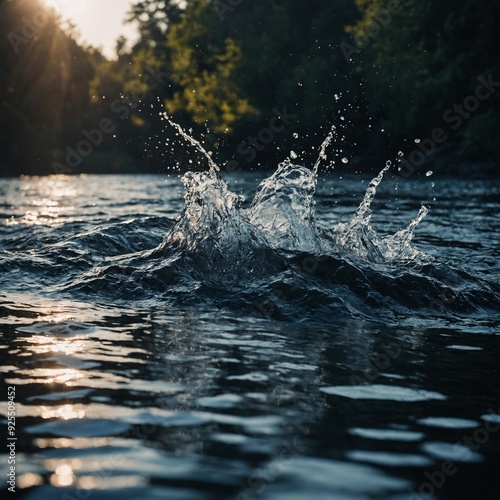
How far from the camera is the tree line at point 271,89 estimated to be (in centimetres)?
4394

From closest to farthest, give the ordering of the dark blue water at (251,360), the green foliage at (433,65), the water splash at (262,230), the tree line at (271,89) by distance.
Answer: the dark blue water at (251,360) < the water splash at (262,230) < the green foliage at (433,65) < the tree line at (271,89)

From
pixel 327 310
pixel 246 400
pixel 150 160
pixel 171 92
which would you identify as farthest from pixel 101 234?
pixel 171 92

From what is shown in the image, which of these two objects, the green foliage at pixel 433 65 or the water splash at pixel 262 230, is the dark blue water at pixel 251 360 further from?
the green foliage at pixel 433 65

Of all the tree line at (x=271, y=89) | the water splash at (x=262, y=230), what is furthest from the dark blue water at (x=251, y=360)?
the tree line at (x=271, y=89)

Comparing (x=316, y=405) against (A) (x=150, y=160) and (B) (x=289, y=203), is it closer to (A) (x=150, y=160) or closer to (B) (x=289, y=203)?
(B) (x=289, y=203)

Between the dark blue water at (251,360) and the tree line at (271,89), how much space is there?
93.4ft

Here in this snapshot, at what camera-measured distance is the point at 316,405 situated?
4605 millimetres

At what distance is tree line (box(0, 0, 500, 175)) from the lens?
1730 inches

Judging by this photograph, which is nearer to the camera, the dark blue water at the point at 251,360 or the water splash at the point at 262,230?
the dark blue water at the point at 251,360

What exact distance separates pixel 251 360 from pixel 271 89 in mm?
52695

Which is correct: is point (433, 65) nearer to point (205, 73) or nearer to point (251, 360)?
point (205, 73)

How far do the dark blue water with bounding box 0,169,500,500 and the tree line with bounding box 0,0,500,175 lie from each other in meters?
28.5

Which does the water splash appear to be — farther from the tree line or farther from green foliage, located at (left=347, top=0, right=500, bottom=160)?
green foliage, located at (left=347, top=0, right=500, bottom=160)

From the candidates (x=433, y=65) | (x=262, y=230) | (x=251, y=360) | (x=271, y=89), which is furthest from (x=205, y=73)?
(x=251, y=360)
